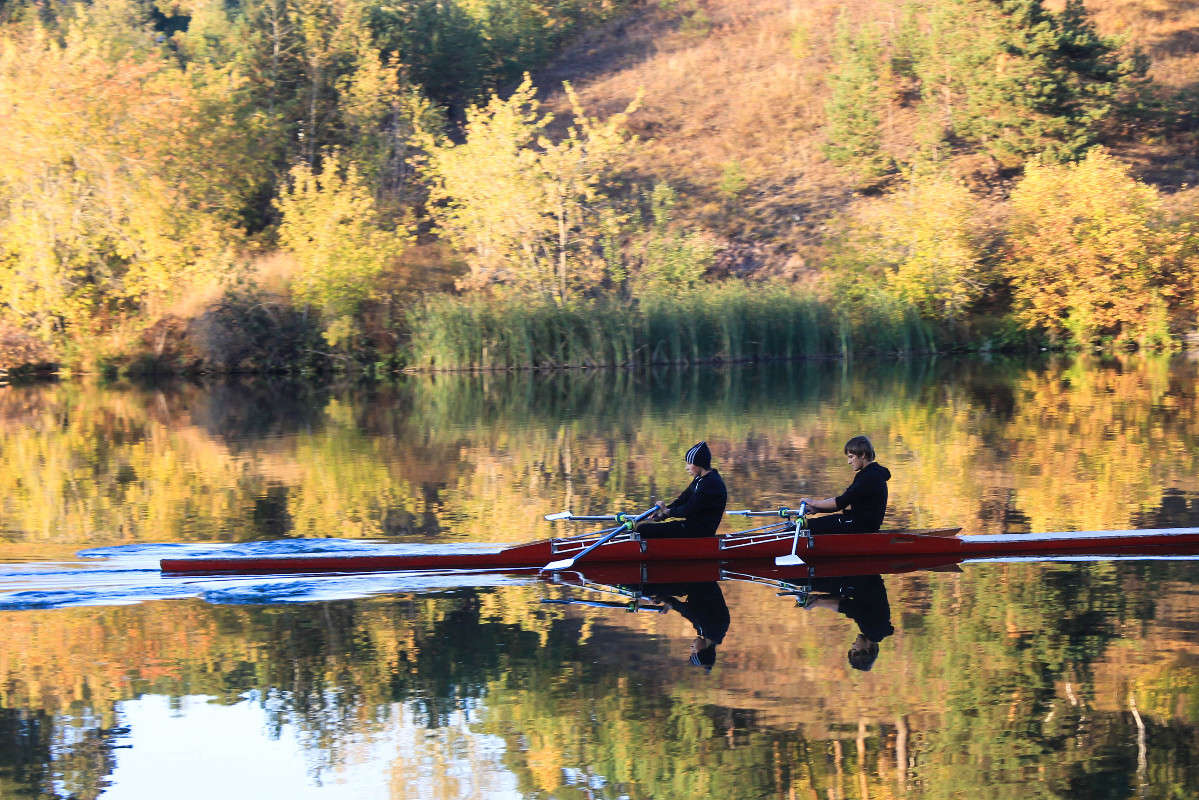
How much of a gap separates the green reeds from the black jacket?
2357 centimetres

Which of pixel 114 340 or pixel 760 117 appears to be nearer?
pixel 114 340

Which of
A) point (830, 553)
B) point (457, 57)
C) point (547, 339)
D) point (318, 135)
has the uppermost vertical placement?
point (457, 57)

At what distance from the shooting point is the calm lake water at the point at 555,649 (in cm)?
636

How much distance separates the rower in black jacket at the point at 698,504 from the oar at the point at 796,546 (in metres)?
0.53

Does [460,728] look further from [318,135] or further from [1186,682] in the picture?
[318,135]

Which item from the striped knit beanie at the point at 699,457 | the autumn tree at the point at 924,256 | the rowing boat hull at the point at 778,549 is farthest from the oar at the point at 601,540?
the autumn tree at the point at 924,256

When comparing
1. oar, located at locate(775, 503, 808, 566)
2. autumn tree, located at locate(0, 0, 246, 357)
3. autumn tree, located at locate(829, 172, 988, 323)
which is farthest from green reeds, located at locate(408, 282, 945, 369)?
oar, located at locate(775, 503, 808, 566)

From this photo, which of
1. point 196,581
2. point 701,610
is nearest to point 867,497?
point 701,610

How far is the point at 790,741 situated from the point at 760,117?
46.5m

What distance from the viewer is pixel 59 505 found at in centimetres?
1452

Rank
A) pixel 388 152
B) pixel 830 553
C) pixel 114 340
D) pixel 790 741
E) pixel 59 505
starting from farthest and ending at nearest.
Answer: pixel 388 152 < pixel 114 340 < pixel 59 505 < pixel 830 553 < pixel 790 741

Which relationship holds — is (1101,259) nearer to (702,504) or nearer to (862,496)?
(862,496)

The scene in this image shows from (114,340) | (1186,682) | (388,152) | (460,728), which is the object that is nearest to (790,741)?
(460,728)

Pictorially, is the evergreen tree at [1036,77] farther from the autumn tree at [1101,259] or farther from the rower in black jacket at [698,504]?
the rower in black jacket at [698,504]
